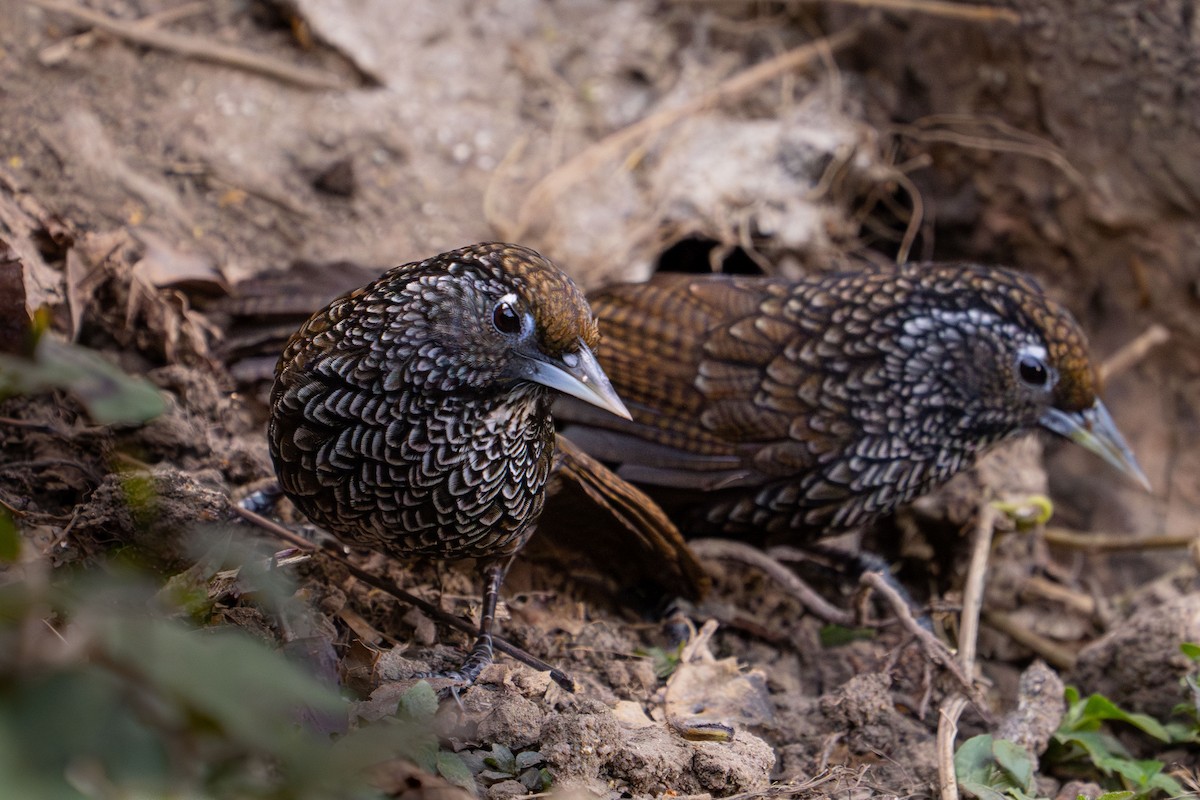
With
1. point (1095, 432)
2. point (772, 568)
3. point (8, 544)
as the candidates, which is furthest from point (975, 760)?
point (8, 544)

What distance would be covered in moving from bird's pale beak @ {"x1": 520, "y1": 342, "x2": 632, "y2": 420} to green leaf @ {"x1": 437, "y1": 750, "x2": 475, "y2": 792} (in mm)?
816

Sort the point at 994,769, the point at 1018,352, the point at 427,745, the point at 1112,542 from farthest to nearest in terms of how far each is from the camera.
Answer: the point at 1112,542 → the point at 1018,352 → the point at 994,769 → the point at 427,745

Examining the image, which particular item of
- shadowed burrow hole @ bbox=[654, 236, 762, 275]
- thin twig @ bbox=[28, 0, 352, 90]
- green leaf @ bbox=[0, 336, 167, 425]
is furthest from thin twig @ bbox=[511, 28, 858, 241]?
green leaf @ bbox=[0, 336, 167, 425]

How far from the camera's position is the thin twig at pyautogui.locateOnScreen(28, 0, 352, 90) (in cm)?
442

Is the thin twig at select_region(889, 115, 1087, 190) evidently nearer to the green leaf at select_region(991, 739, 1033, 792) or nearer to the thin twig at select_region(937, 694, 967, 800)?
the thin twig at select_region(937, 694, 967, 800)

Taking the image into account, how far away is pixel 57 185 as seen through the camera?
383 centimetres

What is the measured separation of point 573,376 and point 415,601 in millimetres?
741

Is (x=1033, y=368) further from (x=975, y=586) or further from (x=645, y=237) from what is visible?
(x=645, y=237)

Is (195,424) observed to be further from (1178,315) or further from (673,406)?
(1178,315)

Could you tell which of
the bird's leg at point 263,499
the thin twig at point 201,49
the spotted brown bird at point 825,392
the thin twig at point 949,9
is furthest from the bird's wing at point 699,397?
the thin twig at point 949,9

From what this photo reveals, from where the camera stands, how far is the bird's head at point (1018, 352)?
3.70 meters

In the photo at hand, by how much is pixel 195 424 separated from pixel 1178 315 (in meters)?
3.96

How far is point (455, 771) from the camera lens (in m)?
2.19

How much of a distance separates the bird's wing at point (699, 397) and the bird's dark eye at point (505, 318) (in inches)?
42.7
